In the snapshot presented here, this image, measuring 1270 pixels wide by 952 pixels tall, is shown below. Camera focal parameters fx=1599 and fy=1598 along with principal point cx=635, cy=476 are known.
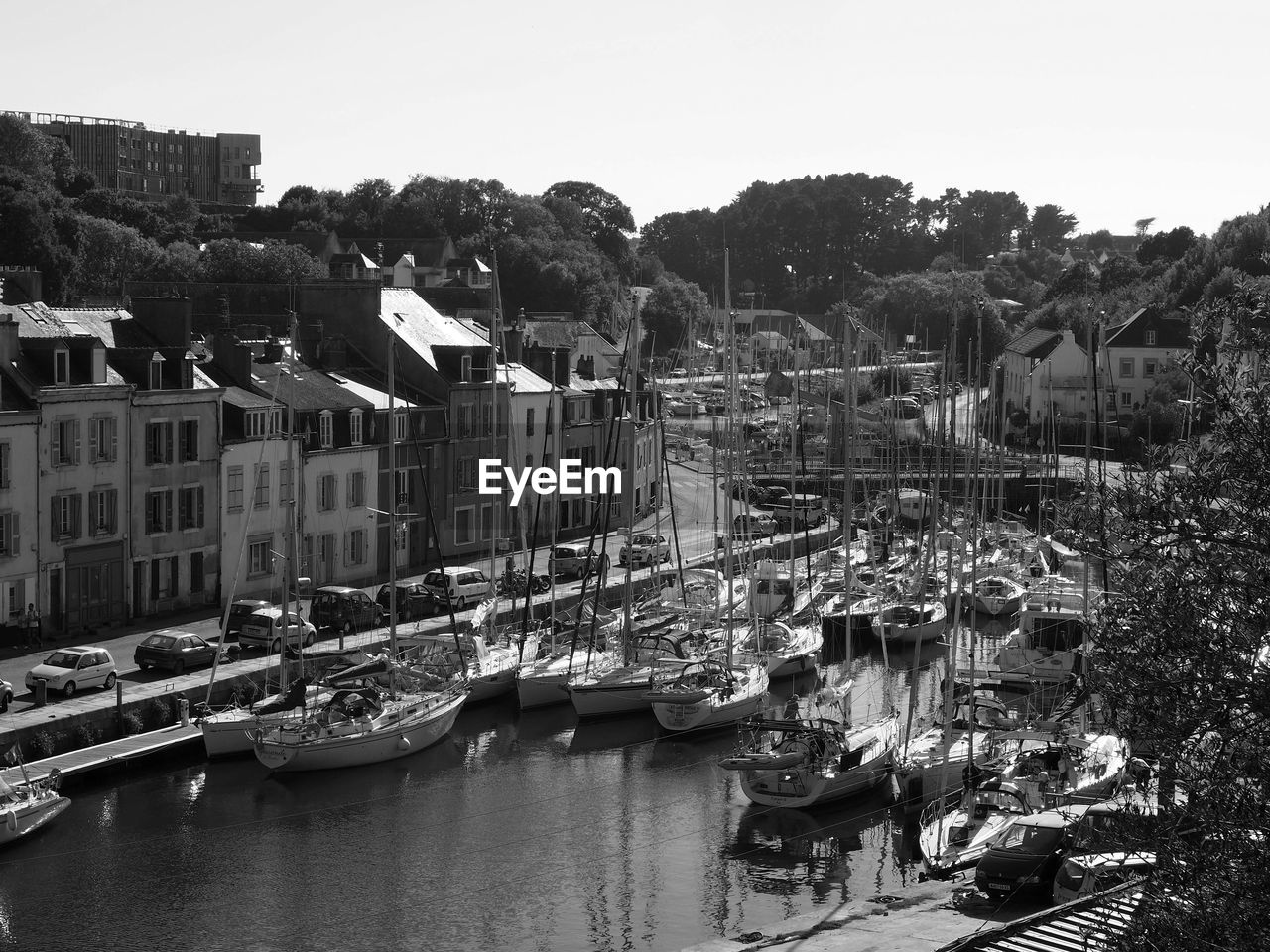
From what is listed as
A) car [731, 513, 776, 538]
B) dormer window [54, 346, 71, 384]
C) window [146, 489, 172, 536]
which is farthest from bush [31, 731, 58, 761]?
car [731, 513, 776, 538]

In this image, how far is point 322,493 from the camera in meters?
53.9

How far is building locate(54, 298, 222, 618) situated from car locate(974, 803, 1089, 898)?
29042 mm

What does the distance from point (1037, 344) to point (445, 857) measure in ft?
276

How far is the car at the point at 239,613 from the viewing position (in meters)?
45.1

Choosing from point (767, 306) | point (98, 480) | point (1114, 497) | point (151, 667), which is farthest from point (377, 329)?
point (767, 306)

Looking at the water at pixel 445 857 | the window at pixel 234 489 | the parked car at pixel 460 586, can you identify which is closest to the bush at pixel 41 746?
the water at pixel 445 857

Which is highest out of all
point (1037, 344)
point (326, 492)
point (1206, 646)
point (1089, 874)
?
point (1037, 344)

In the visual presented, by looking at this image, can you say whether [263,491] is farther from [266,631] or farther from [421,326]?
[421,326]

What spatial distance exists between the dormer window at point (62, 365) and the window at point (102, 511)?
3333 millimetres

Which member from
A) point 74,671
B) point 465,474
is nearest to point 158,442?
point 74,671

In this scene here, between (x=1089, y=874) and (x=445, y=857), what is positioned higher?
(x=1089, y=874)

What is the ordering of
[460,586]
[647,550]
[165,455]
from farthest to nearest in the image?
[647,550], [460,586], [165,455]

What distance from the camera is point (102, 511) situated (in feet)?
153

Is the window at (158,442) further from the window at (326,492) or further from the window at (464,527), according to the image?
the window at (464,527)
